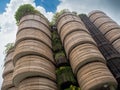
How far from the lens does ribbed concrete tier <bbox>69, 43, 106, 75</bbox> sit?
70.5ft

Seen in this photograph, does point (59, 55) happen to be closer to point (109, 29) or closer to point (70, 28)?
point (70, 28)

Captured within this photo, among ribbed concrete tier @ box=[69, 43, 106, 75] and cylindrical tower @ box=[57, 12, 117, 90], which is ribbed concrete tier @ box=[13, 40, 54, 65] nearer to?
cylindrical tower @ box=[57, 12, 117, 90]

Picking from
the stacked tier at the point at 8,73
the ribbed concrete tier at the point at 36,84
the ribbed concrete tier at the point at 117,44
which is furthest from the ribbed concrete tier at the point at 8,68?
the ribbed concrete tier at the point at 117,44

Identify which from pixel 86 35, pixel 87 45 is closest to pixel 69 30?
pixel 86 35

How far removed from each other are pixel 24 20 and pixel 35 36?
4.59 m

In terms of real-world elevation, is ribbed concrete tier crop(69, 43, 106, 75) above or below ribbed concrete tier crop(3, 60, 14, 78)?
below

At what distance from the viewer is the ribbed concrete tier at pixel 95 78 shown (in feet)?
63.4

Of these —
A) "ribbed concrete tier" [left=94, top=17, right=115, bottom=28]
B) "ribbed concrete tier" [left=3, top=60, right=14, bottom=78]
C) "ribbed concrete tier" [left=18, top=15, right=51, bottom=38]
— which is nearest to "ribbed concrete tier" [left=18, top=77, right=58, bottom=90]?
"ribbed concrete tier" [left=18, top=15, right=51, bottom=38]

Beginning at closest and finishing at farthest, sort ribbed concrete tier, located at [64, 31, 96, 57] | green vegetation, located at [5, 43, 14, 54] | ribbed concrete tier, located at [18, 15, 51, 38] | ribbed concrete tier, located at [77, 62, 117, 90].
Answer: ribbed concrete tier, located at [77, 62, 117, 90] → ribbed concrete tier, located at [64, 31, 96, 57] → ribbed concrete tier, located at [18, 15, 51, 38] → green vegetation, located at [5, 43, 14, 54]

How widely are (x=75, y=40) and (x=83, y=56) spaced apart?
9.19 feet

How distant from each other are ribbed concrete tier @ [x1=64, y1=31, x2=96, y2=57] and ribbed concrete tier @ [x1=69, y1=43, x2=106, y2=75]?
51 centimetres

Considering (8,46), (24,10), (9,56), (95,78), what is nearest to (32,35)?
(9,56)

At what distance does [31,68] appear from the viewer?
2066 cm

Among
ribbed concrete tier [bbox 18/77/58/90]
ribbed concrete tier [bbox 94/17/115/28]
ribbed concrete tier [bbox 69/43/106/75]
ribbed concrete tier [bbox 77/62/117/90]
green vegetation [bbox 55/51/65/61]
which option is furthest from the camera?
ribbed concrete tier [bbox 94/17/115/28]
